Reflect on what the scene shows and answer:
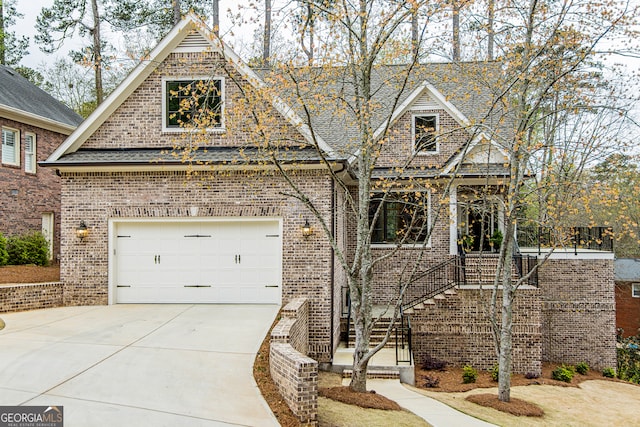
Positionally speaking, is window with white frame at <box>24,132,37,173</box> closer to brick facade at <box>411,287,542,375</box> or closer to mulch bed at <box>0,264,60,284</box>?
mulch bed at <box>0,264,60,284</box>

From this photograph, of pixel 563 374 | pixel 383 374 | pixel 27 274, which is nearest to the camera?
pixel 383 374

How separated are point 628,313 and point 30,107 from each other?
29644 millimetres

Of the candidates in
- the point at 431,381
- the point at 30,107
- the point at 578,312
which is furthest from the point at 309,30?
the point at 30,107

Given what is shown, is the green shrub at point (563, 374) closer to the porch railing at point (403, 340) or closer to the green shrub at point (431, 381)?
Result: the green shrub at point (431, 381)

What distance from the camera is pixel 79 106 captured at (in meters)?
31.0

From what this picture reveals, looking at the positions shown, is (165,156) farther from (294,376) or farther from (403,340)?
(403,340)

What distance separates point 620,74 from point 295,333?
8601 mm

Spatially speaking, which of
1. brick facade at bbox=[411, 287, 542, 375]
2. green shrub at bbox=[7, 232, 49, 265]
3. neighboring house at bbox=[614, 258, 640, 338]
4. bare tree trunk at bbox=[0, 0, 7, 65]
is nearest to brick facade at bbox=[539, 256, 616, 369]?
brick facade at bbox=[411, 287, 542, 375]

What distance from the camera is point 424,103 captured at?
16.6m

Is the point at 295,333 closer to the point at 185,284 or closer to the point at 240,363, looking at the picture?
the point at 240,363

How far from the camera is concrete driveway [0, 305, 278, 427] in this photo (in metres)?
6.12

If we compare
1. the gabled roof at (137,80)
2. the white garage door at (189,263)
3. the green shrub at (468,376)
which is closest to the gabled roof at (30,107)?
the gabled roof at (137,80)

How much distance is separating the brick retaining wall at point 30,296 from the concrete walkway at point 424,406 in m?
7.31

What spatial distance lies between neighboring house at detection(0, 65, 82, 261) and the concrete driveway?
8.03 metres
